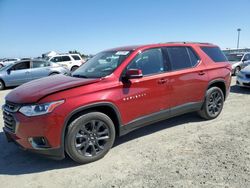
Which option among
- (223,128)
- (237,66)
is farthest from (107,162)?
(237,66)

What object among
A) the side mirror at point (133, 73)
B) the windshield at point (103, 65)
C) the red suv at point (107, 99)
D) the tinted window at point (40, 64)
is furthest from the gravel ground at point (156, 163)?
the tinted window at point (40, 64)

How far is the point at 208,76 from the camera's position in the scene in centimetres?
531

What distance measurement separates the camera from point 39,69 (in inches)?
511

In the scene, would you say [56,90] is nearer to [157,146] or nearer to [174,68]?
[157,146]

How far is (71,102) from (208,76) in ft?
10.6

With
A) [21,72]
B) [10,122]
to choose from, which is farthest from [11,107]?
[21,72]

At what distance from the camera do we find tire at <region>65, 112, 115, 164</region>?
Result: 358cm

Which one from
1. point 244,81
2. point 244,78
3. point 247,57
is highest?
point 247,57

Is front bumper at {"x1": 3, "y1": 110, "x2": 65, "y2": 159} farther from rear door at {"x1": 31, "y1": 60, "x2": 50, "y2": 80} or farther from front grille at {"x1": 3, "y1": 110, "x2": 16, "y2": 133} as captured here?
rear door at {"x1": 31, "y1": 60, "x2": 50, "y2": 80}

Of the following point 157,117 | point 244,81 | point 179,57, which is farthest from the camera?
point 244,81

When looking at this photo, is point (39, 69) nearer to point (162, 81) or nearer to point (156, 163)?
point (162, 81)

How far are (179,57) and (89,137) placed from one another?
2.50 metres

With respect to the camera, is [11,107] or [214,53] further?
[214,53]

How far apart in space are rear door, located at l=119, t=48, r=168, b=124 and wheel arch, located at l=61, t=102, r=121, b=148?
0.42ft
